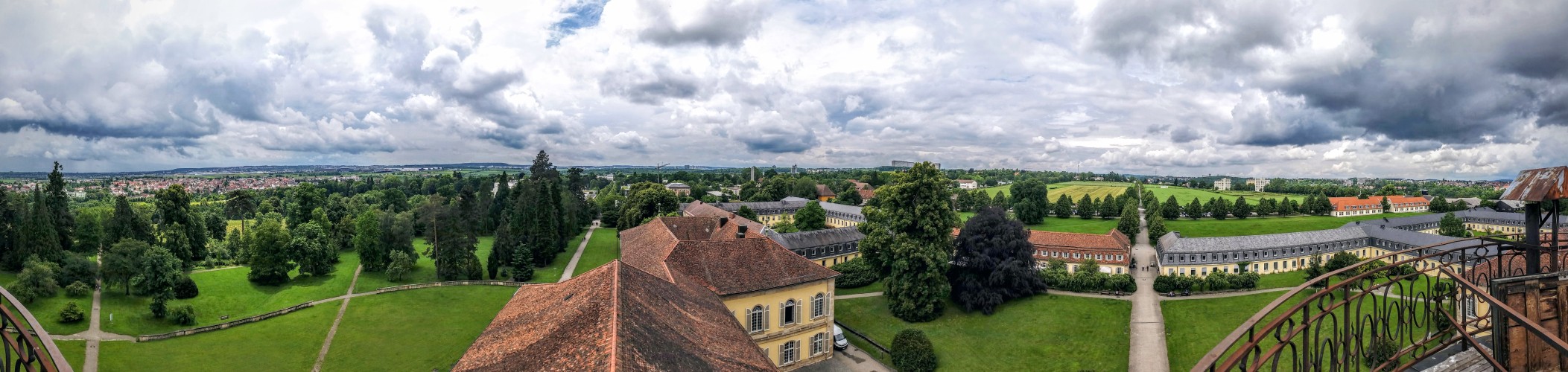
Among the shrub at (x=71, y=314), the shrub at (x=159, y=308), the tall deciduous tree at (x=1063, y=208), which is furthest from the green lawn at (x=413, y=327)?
the tall deciduous tree at (x=1063, y=208)

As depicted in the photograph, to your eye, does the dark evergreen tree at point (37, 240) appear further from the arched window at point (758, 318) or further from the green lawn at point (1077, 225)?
the green lawn at point (1077, 225)

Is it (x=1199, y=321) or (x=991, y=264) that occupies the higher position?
(x=991, y=264)

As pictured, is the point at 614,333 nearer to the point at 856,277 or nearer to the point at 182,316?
the point at 856,277

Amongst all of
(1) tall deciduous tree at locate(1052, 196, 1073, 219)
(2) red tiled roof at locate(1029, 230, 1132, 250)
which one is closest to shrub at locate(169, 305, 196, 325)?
(2) red tiled roof at locate(1029, 230, 1132, 250)

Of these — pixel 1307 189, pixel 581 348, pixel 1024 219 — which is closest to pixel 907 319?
pixel 581 348

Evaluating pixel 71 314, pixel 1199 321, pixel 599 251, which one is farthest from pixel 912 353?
pixel 71 314

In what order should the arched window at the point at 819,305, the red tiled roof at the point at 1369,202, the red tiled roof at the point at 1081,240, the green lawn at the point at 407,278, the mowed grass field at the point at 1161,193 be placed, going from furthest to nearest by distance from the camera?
the mowed grass field at the point at 1161,193 < the red tiled roof at the point at 1369,202 < the red tiled roof at the point at 1081,240 < the green lawn at the point at 407,278 < the arched window at the point at 819,305
